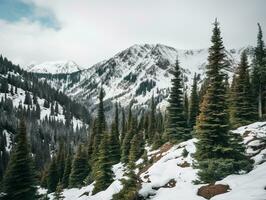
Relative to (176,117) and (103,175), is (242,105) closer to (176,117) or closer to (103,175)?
(176,117)

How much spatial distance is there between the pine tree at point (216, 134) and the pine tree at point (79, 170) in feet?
149

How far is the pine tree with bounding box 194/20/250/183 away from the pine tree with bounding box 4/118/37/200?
1905 centimetres

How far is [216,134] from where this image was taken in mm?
25500

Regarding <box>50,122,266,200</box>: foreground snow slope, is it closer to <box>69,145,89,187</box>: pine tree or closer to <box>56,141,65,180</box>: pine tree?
<box>69,145,89,187</box>: pine tree

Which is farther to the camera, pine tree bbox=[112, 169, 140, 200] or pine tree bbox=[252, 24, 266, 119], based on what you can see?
pine tree bbox=[252, 24, 266, 119]

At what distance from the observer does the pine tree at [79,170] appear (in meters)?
66.4

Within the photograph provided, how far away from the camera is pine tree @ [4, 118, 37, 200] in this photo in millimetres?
33250

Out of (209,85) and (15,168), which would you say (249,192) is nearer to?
(209,85)

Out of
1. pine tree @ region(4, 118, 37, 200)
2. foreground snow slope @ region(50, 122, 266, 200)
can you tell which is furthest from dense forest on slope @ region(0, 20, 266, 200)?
foreground snow slope @ region(50, 122, 266, 200)

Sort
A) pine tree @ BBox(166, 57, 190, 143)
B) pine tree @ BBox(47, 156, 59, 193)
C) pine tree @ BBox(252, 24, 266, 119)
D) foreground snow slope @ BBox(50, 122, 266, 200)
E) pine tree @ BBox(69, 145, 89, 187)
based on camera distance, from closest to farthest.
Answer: foreground snow slope @ BBox(50, 122, 266, 200) < pine tree @ BBox(166, 57, 190, 143) < pine tree @ BBox(252, 24, 266, 119) < pine tree @ BBox(69, 145, 89, 187) < pine tree @ BBox(47, 156, 59, 193)

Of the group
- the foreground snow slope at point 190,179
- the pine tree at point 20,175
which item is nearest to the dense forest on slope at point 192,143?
the pine tree at point 20,175

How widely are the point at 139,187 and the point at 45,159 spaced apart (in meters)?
134

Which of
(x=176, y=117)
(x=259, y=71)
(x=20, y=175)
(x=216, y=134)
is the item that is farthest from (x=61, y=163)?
(x=216, y=134)

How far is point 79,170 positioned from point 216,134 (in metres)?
47.8
